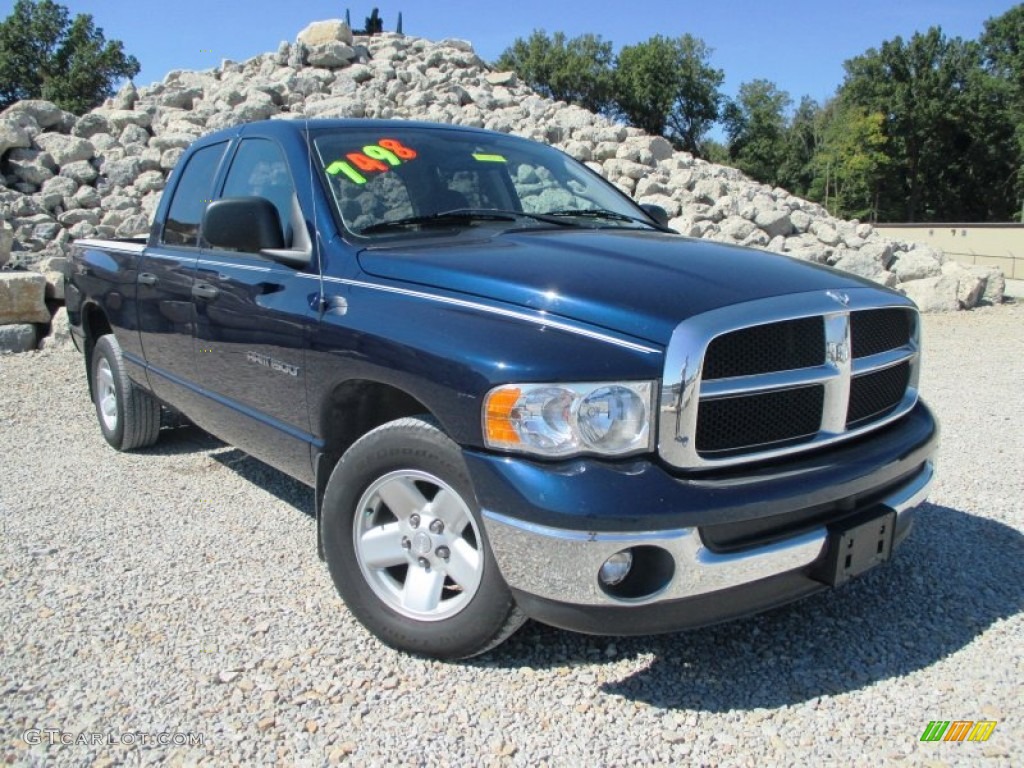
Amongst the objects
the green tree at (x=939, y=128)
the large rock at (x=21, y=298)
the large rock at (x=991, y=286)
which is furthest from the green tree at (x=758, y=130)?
the large rock at (x=21, y=298)

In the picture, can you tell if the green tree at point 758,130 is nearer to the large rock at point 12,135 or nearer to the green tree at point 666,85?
the green tree at point 666,85

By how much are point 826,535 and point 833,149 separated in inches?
2477

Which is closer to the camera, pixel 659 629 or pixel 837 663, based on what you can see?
pixel 659 629

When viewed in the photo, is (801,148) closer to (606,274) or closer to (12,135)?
(12,135)

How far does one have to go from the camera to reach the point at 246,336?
3.57 metres

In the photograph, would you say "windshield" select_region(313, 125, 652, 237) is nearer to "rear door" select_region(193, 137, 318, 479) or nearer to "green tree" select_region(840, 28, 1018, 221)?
"rear door" select_region(193, 137, 318, 479)

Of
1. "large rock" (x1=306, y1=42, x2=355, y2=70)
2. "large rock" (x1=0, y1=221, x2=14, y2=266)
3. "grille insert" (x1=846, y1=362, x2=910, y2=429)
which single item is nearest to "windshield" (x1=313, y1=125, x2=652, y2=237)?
"grille insert" (x1=846, y1=362, x2=910, y2=429)

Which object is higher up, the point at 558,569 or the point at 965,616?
the point at 558,569

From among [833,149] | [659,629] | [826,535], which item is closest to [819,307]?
[826,535]

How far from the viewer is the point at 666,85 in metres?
65.2

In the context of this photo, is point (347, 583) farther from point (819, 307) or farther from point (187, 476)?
point (187, 476)

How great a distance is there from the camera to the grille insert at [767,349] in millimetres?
2449

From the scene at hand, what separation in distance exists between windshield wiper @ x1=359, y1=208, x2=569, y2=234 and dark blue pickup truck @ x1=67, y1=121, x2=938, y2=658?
0.01 m

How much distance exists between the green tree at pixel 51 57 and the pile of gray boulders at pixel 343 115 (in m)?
40.5
